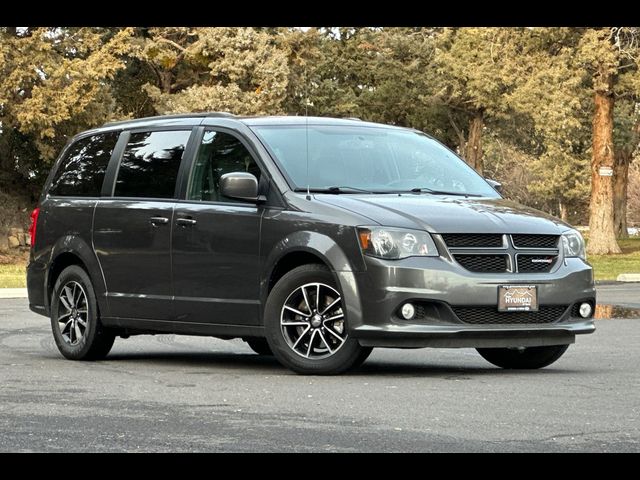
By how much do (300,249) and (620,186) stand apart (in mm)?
56691

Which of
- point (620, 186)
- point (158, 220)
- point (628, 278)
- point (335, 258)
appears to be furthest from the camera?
point (620, 186)

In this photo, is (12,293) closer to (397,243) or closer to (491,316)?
(397,243)

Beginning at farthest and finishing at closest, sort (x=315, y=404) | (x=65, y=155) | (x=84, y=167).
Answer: (x=65, y=155) < (x=84, y=167) < (x=315, y=404)

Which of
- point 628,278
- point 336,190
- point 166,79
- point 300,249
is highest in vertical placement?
point 166,79

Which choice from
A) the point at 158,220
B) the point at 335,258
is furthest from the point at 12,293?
the point at 335,258

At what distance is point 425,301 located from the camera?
34.7 ft

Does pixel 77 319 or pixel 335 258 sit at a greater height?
pixel 335 258

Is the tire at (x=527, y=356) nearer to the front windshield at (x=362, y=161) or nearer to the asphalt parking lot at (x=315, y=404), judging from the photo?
the asphalt parking lot at (x=315, y=404)

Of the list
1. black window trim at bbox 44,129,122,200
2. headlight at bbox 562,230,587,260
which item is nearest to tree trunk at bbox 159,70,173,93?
black window trim at bbox 44,129,122,200

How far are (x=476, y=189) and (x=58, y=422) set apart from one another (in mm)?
4961

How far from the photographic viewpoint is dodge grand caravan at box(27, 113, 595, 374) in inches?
417

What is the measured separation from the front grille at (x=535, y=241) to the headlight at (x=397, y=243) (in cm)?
70

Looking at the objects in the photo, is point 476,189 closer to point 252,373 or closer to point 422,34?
point 252,373
